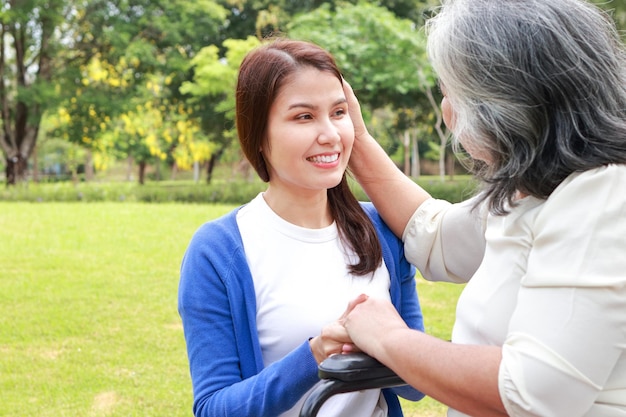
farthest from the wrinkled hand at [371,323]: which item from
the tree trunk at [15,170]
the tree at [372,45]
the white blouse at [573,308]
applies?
the tree trunk at [15,170]

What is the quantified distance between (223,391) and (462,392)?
0.60 meters

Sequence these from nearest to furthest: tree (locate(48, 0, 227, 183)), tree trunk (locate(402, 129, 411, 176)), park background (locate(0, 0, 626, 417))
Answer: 1. park background (locate(0, 0, 626, 417))
2. tree (locate(48, 0, 227, 183))
3. tree trunk (locate(402, 129, 411, 176))

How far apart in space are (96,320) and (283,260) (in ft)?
13.9

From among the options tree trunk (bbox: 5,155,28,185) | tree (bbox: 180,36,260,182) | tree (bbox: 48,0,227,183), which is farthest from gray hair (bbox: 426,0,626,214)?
tree trunk (bbox: 5,155,28,185)

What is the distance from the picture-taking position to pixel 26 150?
20.7m

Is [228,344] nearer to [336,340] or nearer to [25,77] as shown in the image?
[336,340]

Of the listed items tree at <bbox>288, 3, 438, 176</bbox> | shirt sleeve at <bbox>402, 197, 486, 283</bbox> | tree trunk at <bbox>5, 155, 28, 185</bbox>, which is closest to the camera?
shirt sleeve at <bbox>402, 197, 486, 283</bbox>

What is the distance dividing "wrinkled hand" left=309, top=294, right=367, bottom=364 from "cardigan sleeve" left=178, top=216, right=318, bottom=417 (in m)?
0.04

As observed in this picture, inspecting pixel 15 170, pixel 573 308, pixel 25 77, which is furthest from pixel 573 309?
pixel 25 77

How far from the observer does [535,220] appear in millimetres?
1234

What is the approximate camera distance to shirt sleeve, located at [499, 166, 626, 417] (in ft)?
3.61

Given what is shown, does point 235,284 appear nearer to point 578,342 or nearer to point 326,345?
point 326,345

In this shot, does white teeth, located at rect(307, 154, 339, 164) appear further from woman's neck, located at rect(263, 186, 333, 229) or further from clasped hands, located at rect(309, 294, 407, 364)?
clasped hands, located at rect(309, 294, 407, 364)

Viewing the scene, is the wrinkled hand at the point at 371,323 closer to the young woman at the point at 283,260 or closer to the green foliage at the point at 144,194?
the young woman at the point at 283,260
